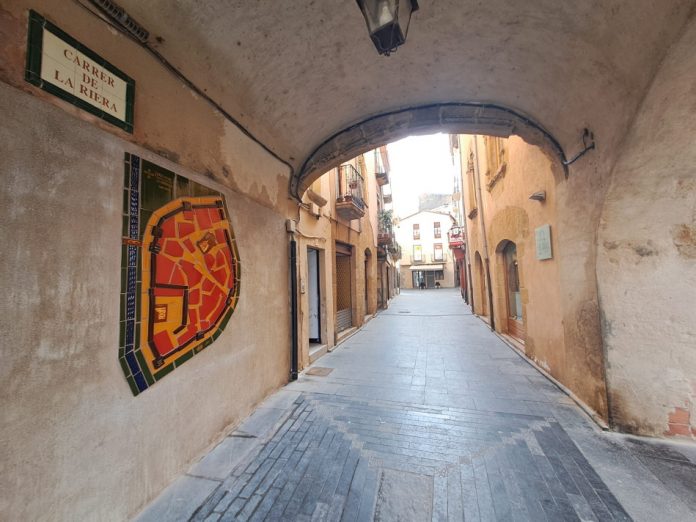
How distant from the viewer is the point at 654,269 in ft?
8.87

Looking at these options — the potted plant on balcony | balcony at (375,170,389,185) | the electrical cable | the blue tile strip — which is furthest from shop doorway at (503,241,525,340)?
the potted plant on balcony

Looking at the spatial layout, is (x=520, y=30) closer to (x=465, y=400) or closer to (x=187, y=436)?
(x=465, y=400)

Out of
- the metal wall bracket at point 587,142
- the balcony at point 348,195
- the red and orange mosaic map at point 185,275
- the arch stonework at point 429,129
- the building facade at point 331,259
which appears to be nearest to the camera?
the red and orange mosaic map at point 185,275

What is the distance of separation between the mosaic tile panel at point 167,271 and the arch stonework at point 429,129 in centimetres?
204

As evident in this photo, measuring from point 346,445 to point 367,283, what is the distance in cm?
890

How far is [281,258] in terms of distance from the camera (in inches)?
167

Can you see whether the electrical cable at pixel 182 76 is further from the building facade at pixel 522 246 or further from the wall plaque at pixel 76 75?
the building facade at pixel 522 246

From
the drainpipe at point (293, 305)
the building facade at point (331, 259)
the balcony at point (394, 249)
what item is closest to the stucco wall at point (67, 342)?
the drainpipe at point (293, 305)

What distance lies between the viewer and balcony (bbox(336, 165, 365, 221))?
7410 millimetres

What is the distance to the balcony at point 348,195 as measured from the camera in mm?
7410

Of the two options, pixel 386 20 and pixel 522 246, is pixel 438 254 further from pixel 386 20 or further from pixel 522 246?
pixel 386 20

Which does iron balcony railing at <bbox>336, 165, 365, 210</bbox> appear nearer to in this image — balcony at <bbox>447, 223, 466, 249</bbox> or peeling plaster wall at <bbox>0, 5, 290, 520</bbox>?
peeling plaster wall at <bbox>0, 5, 290, 520</bbox>

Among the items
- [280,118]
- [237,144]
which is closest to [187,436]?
[237,144]

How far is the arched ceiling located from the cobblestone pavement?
3021 millimetres
